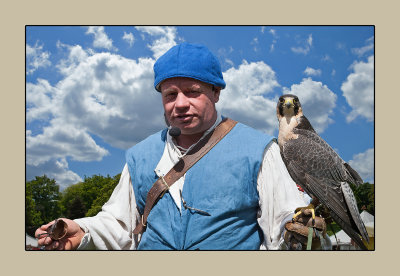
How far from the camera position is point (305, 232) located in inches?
90.4

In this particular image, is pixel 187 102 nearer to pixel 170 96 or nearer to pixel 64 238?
pixel 170 96

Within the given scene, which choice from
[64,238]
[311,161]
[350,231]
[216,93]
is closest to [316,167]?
[311,161]

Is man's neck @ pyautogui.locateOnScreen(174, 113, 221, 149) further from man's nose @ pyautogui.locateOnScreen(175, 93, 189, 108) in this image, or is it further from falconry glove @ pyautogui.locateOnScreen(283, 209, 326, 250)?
falconry glove @ pyautogui.locateOnScreen(283, 209, 326, 250)

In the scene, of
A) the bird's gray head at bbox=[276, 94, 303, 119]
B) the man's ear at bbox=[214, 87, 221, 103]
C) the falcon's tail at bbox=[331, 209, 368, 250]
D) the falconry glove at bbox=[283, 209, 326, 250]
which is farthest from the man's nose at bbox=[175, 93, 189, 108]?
the falcon's tail at bbox=[331, 209, 368, 250]

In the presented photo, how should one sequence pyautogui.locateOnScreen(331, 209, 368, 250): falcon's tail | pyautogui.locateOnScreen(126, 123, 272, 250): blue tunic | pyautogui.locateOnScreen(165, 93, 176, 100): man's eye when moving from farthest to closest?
pyautogui.locateOnScreen(165, 93, 176, 100): man's eye
pyautogui.locateOnScreen(126, 123, 272, 250): blue tunic
pyautogui.locateOnScreen(331, 209, 368, 250): falcon's tail

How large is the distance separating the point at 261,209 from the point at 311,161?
1.82 ft

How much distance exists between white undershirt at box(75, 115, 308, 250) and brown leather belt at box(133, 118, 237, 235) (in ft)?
0.17

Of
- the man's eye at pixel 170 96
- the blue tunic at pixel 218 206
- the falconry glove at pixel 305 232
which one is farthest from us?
the man's eye at pixel 170 96

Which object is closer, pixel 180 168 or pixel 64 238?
pixel 64 238

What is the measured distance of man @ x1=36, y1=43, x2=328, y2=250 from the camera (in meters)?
2.54

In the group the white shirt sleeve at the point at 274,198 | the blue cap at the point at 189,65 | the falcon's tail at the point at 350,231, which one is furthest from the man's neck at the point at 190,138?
the falcon's tail at the point at 350,231

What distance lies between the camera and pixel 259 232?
2695 mm

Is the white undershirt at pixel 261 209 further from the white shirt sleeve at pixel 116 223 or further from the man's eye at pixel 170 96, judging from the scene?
the man's eye at pixel 170 96

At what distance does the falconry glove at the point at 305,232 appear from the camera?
90.9 inches
